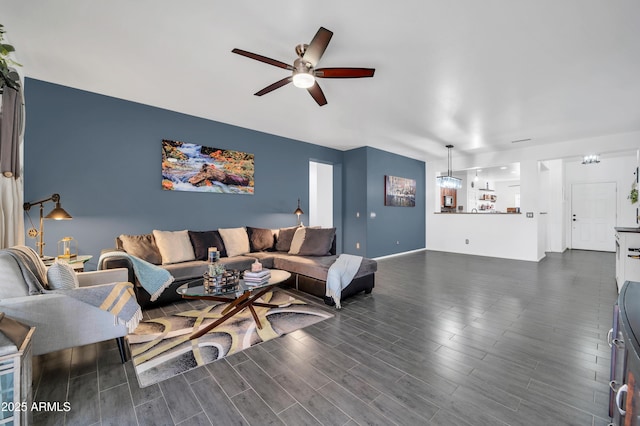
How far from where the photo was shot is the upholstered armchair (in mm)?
1786

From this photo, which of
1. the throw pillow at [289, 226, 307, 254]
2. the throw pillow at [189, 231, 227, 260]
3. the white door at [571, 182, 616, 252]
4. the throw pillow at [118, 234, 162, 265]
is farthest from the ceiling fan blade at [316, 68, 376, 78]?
the white door at [571, 182, 616, 252]

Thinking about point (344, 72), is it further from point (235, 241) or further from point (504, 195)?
point (504, 195)

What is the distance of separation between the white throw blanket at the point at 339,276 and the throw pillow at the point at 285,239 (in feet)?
4.69

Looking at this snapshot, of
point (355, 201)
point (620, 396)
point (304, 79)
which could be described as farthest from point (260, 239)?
point (620, 396)

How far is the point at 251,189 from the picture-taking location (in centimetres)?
520

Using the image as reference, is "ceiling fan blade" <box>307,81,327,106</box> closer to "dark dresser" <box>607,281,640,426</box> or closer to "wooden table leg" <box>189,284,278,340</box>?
"wooden table leg" <box>189,284,278,340</box>

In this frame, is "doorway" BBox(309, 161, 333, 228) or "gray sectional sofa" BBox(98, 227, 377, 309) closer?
"gray sectional sofa" BBox(98, 227, 377, 309)

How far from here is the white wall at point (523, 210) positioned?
5789mm

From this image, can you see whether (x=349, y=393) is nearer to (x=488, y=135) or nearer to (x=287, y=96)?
(x=287, y=96)

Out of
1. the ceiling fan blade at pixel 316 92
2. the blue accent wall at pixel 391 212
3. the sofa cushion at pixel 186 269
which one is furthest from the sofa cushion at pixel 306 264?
the blue accent wall at pixel 391 212

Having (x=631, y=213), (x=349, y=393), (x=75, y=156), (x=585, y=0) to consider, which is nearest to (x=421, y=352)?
(x=349, y=393)

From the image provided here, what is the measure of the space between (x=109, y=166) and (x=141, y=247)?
125 centimetres

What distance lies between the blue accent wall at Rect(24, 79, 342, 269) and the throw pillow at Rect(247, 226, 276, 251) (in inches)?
14.5

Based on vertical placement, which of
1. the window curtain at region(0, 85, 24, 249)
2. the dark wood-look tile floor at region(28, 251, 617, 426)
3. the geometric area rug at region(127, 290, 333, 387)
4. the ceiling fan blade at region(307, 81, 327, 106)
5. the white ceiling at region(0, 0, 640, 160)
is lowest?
the dark wood-look tile floor at region(28, 251, 617, 426)
